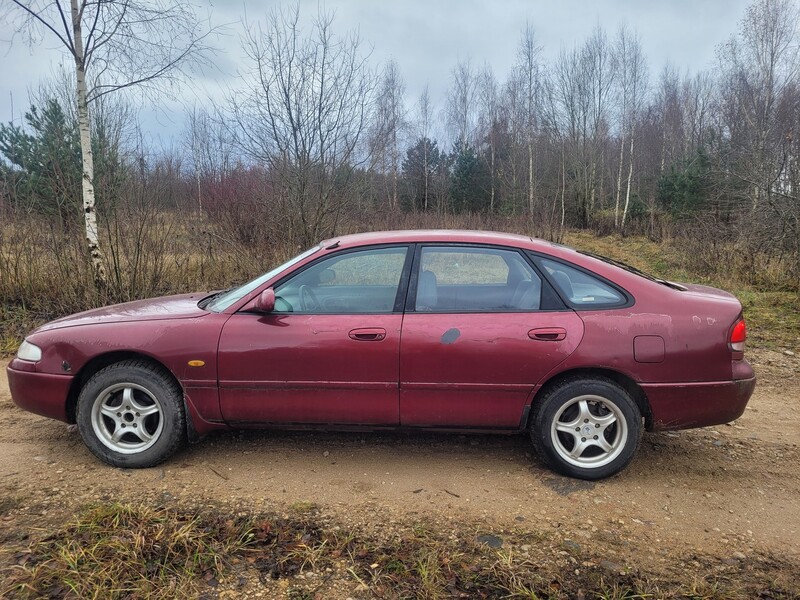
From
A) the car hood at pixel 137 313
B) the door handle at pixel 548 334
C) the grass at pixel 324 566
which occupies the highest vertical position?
the car hood at pixel 137 313

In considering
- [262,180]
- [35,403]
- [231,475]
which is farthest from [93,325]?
[262,180]

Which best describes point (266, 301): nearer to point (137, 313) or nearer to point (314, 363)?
point (314, 363)

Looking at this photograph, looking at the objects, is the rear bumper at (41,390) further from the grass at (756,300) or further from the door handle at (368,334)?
the grass at (756,300)

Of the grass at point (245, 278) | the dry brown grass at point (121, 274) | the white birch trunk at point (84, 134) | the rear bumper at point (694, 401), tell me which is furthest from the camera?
the dry brown grass at point (121, 274)

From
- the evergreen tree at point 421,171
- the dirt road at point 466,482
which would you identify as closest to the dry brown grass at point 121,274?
the dirt road at point 466,482

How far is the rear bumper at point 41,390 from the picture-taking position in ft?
11.3

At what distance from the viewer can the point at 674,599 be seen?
226 centimetres

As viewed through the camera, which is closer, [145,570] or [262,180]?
[145,570]

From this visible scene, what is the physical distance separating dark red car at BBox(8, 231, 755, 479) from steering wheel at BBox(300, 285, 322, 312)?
0.04 ft

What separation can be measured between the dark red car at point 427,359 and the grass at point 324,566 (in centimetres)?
74

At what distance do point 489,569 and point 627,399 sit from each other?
1.40 metres

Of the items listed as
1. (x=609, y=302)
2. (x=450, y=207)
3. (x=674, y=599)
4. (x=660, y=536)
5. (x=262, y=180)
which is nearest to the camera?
(x=674, y=599)

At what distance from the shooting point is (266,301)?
3.29 metres

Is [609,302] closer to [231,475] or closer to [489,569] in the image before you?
[489,569]
